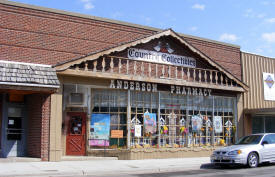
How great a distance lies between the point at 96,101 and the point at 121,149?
8.39 ft

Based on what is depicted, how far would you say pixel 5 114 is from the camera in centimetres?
1582

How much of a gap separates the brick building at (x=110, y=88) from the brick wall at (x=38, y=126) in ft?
0.14

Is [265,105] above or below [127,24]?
below

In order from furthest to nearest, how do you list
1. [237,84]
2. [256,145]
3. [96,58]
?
[237,84] → [96,58] → [256,145]

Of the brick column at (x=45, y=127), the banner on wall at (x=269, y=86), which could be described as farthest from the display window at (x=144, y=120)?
the banner on wall at (x=269, y=86)

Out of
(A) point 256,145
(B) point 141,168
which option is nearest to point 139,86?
(B) point 141,168

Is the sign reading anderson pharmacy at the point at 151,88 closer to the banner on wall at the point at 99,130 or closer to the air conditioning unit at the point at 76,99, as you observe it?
the air conditioning unit at the point at 76,99

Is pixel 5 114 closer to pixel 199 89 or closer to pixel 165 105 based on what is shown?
pixel 165 105

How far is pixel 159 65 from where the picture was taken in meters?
19.1

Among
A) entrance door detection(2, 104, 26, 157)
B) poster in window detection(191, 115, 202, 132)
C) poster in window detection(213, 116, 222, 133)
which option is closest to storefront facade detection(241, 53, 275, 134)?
poster in window detection(213, 116, 222, 133)

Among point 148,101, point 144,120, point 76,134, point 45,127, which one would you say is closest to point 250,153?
point 144,120

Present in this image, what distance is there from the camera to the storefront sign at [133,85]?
17344 mm

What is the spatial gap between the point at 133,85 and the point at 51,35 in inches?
177

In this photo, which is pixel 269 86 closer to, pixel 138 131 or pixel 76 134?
pixel 138 131
